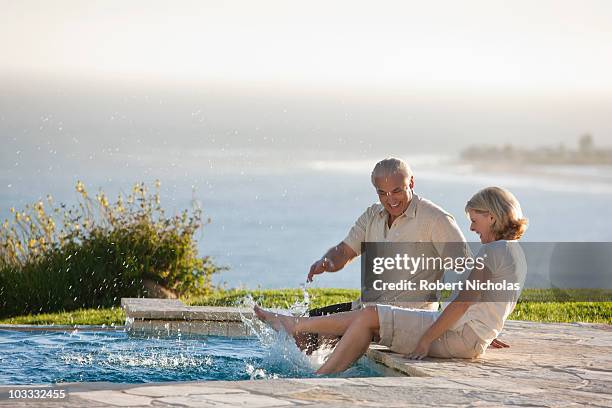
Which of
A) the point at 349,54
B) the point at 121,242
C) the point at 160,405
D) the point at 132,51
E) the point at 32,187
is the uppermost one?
the point at 349,54

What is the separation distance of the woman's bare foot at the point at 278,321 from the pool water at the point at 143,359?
8 cm

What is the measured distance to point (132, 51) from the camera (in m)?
31.4

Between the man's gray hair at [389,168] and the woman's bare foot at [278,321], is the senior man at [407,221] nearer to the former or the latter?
the man's gray hair at [389,168]

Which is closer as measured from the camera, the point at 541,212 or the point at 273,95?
the point at 541,212

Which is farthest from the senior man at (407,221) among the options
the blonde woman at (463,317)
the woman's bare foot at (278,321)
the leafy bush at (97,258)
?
the leafy bush at (97,258)

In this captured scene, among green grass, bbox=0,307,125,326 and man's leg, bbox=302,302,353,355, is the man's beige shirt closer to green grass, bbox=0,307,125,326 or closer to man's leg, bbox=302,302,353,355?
man's leg, bbox=302,302,353,355

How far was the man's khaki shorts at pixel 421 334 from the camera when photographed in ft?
16.8

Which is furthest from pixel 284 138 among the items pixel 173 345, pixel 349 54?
pixel 173 345

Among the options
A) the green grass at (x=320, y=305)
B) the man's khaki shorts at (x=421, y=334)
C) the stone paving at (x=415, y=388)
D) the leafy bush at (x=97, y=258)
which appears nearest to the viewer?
the stone paving at (x=415, y=388)

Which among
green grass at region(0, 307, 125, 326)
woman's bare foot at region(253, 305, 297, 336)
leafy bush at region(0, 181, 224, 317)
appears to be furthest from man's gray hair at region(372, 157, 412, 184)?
leafy bush at region(0, 181, 224, 317)

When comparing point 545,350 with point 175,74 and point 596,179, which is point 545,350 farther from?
point 596,179

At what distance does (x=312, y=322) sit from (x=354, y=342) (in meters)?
0.34

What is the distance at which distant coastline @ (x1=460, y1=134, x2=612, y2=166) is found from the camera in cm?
4559

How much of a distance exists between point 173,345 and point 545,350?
2.49 m
